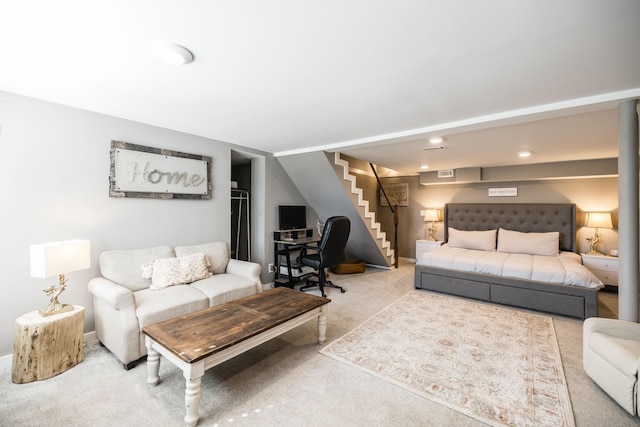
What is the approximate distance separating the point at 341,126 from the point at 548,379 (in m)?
2.86

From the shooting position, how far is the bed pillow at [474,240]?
482 centimetres

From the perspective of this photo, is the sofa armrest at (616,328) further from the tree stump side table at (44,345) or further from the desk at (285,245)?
the tree stump side table at (44,345)

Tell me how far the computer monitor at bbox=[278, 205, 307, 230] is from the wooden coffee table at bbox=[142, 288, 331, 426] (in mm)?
2111

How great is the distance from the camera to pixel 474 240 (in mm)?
4914

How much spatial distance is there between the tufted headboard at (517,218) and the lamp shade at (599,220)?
0.20 meters

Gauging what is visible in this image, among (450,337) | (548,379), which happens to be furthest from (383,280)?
(548,379)

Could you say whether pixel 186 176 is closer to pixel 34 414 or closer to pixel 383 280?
pixel 34 414

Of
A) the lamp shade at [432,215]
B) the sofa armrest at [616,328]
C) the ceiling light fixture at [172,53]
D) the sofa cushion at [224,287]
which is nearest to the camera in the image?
the ceiling light fixture at [172,53]

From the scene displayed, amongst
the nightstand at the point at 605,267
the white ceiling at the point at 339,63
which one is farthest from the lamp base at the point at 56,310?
the nightstand at the point at 605,267

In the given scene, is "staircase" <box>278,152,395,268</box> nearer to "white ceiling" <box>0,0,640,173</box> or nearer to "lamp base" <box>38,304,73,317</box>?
"white ceiling" <box>0,0,640,173</box>

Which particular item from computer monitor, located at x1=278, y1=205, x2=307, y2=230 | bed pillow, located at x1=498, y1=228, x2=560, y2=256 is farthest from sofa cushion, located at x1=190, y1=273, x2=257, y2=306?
bed pillow, located at x1=498, y1=228, x2=560, y2=256

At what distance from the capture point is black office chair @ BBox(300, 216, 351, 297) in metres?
3.94

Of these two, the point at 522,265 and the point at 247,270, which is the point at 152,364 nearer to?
the point at 247,270

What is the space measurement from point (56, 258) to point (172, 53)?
1.80m
